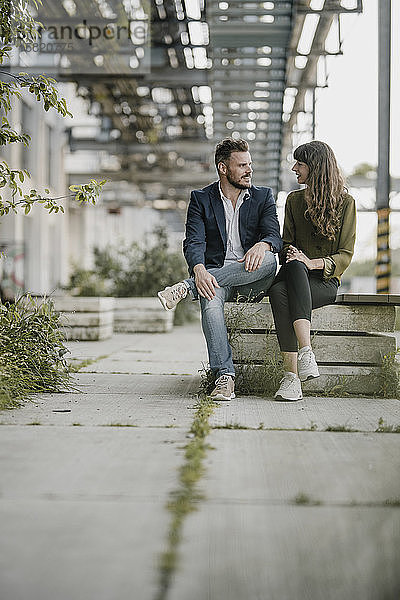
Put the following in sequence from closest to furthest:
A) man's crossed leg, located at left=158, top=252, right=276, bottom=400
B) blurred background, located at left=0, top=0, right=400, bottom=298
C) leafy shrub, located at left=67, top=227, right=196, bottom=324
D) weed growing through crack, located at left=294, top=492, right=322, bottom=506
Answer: weed growing through crack, located at left=294, top=492, right=322, bottom=506 → man's crossed leg, located at left=158, top=252, right=276, bottom=400 → blurred background, located at left=0, top=0, right=400, bottom=298 → leafy shrub, located at left=67, top=227, right=196, bottom=324

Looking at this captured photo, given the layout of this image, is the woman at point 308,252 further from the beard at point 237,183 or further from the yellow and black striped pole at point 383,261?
the yellow and black striped pole at point 383,261

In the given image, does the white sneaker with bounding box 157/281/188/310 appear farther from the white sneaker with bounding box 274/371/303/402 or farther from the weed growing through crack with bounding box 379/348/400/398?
the weed growing through crack with bounding box 379/348/400/398

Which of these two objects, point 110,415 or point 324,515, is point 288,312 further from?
point 324,515

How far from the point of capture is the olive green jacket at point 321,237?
3.66 metres

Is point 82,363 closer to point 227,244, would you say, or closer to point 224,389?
point 227,244

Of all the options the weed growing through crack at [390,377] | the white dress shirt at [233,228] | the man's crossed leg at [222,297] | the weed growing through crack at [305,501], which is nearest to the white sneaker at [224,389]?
the man's crossed leg at [222,297]

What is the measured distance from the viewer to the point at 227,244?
3.78 meters

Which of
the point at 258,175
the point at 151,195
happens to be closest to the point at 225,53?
the point at 258,175

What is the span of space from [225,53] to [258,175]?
2.64 metres

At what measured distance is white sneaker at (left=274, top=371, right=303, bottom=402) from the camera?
134 inches

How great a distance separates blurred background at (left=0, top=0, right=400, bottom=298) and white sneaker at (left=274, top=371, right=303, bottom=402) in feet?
3.19

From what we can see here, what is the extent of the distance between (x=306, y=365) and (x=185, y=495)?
5.50 feet

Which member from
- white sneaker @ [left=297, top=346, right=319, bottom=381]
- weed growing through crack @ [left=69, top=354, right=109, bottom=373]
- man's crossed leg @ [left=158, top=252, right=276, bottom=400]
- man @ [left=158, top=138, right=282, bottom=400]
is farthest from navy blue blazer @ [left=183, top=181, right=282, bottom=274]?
weed growing through crack @ [left=69, top=354, right=109, bottom=373]

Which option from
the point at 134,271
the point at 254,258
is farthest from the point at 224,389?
the point at 134,271
